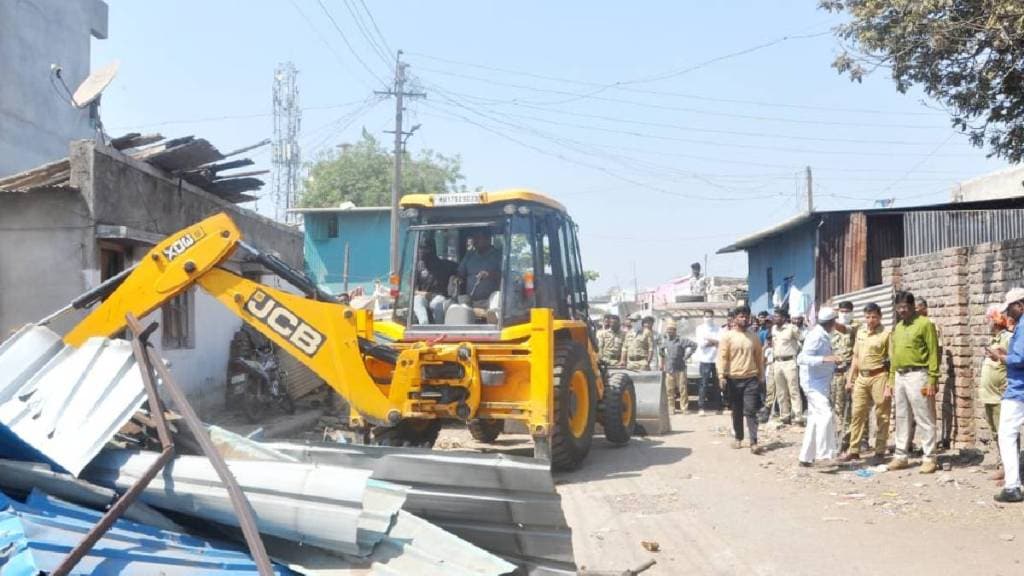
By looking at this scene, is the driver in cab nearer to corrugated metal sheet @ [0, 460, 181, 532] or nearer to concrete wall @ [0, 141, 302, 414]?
concrete wall @ [0, 141, 302, 414]

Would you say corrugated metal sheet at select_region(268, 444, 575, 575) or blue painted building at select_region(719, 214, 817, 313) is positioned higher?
blue painted building at select_region(719, 214, 817, 313)

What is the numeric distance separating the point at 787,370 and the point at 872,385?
12.3 ft

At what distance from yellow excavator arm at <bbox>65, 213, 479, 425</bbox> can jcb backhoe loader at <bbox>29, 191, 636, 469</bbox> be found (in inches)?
0.5

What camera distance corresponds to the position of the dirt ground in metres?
6.04

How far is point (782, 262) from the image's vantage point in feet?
70.1

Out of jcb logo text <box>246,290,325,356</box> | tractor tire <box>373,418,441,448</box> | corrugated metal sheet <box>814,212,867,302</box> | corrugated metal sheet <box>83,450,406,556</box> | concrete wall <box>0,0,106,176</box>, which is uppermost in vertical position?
concrete wall <box>0,0,106,176</box>

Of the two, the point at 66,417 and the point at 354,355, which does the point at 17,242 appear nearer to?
the point at 354,355

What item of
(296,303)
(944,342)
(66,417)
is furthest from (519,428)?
(66,417)

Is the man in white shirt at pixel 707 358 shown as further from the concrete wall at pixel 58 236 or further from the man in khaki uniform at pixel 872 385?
the concrete wall at pixel 58 236

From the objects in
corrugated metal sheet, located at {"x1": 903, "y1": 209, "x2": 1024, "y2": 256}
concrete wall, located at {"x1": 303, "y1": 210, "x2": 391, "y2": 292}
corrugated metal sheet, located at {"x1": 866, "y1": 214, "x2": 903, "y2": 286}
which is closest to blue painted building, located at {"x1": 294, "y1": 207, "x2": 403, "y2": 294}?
concrete wall, located at {"x1": 303, "y1": 210, "x2": 391, "y2": 292}

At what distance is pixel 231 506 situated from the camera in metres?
4.28

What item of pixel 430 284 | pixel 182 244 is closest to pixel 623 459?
pixel 430 284

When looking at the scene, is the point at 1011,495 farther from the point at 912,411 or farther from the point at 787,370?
the point at 787,370

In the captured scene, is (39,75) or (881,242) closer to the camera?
(881,242)
